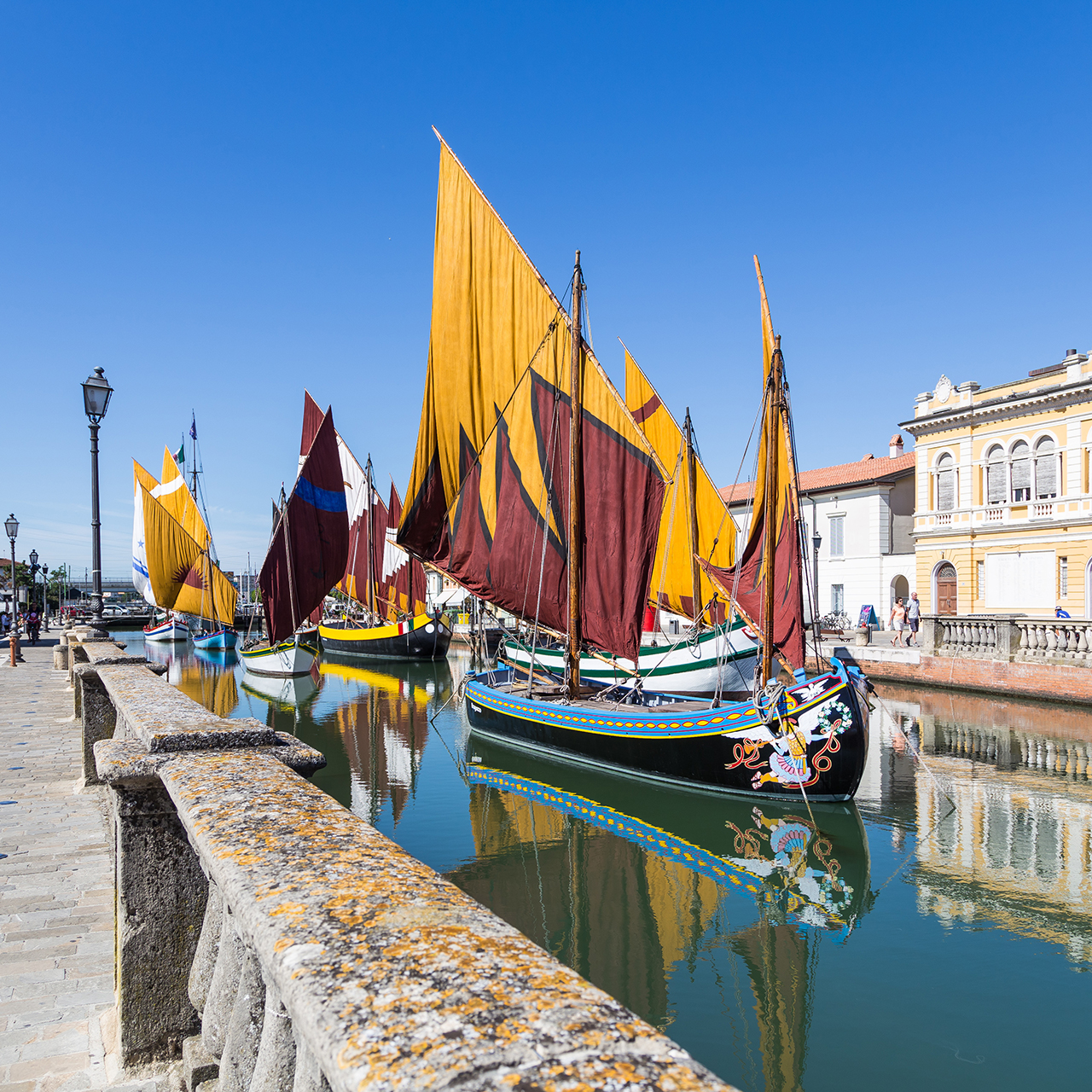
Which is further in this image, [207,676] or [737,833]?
[207,676]

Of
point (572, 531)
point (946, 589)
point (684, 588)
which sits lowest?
point (946, 589)

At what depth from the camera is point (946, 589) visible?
33969mm

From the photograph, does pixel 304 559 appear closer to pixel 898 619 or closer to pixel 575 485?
pixel 575 485

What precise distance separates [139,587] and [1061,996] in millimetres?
47511

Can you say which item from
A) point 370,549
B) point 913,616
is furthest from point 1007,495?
point 370,549

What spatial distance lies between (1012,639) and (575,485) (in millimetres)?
14293

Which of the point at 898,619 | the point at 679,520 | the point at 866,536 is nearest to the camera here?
the point at 679,520

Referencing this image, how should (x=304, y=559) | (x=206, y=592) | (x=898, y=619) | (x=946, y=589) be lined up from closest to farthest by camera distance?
(x=304, y=559) → (x=898, y=619) → (x=946, y=589) → (x=206, y=592)

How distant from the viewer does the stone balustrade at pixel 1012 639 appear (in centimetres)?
2112

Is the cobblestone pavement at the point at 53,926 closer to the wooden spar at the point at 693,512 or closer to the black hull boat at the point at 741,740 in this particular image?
the black hull boat at the point at 741,740

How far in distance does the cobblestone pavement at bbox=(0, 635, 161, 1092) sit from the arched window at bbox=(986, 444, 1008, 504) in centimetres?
3225

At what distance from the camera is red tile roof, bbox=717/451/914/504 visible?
41.0m

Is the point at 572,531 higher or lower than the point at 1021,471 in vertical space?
lower

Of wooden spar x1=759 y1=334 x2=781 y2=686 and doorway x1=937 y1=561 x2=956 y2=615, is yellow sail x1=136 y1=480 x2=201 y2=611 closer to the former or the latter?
wooden spar x1=759 y1=334 x2=781 y2=686
